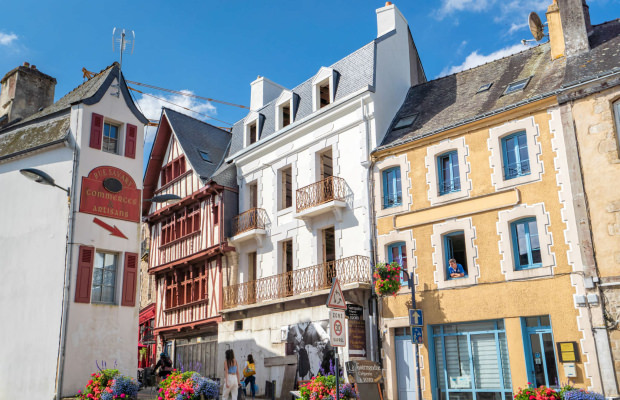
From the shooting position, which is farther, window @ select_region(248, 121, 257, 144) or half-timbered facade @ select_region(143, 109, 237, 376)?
window @ select_region(248, 121, 257, 144)

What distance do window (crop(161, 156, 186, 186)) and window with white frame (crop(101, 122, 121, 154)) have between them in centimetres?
802

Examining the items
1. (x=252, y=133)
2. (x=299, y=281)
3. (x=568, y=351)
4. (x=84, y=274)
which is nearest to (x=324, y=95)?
(x=252, y=133)

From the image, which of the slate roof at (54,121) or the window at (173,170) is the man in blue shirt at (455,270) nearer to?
the slate roof at (54,121)

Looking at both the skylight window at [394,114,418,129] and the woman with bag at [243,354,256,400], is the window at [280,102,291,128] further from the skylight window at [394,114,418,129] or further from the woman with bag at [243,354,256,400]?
the woman with bag at [243,354,256,400]

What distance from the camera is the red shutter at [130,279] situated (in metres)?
16.5

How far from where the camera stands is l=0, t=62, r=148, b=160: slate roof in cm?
1717

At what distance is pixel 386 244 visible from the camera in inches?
712

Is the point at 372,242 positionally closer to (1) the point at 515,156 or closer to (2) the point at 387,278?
(2) the point at 387,278

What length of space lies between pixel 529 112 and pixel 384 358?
775cm

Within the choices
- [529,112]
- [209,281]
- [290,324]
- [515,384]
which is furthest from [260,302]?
[529,112]

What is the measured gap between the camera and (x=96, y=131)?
16969 millimetres

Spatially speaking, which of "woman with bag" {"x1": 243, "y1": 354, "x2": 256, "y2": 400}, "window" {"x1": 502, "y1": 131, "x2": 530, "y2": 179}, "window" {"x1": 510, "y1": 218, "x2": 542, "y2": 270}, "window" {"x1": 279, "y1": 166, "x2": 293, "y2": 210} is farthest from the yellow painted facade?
"window" {"x1": 279, "y1": 166, "x2": 293, "y2": 210}

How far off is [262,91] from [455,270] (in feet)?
42.2

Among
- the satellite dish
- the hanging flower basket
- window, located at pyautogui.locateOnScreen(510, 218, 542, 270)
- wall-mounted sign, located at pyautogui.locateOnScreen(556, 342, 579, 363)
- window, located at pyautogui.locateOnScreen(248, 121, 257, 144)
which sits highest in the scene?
the satellite dish
